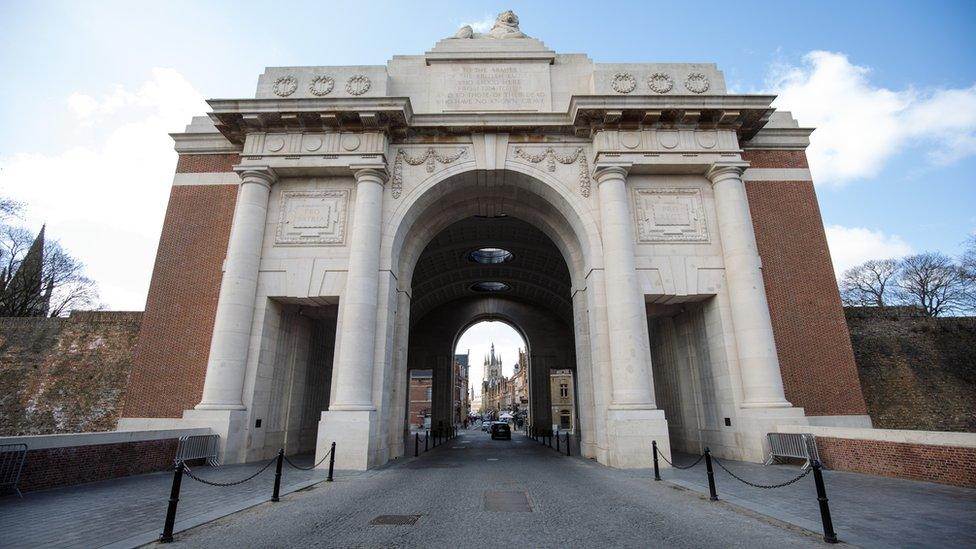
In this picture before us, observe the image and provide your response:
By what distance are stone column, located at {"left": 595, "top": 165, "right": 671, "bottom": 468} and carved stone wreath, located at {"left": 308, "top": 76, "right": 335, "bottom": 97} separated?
11214 mm

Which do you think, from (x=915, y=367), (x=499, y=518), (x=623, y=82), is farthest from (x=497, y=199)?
(x=915, y=367)

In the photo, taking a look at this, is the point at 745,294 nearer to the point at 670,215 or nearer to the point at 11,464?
the point at 670,215

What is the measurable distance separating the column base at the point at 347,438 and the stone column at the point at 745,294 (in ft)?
40.5

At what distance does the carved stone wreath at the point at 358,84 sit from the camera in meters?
17.5

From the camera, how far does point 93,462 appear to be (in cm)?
Answer: 1023

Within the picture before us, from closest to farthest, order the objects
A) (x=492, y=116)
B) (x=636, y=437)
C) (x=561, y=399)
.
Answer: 1. (x=636, y=437)
2. (x=492, y=116)
3. (x=561, y=399)

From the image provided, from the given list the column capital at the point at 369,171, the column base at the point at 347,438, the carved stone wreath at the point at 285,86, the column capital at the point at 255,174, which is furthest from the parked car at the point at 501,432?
the carved stone wreath at the point at 285,86

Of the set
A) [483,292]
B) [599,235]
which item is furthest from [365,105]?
[483,292]

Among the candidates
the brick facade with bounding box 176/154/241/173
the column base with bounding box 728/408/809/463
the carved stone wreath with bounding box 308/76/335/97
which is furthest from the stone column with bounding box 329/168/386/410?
the column base with bounding box 728/408/809/463

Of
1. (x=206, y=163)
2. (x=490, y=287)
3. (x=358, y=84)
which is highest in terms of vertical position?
(x=358, y=84)

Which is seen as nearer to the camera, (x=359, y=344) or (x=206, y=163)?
(x=359, y=344)

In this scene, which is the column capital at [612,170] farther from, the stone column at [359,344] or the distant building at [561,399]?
the distant building at [561,399]

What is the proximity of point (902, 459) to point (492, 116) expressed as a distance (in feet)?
51.7

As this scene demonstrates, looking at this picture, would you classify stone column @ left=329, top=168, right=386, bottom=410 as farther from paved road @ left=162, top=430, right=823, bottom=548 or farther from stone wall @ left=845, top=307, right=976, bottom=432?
stone wall @ left=845, top=307, right=976, bottom=432
